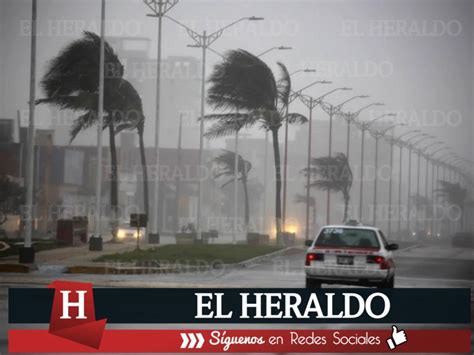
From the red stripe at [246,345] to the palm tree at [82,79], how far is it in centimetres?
3692

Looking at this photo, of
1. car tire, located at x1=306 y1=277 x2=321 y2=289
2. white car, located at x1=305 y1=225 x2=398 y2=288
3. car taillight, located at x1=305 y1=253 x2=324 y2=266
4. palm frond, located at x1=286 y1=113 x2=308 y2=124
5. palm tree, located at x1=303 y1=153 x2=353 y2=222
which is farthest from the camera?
palm tree, located at x1=303 y1=153 x2=353 y2=222

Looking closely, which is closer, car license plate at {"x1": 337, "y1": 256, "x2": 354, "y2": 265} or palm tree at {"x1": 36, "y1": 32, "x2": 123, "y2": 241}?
Answer: car license plate at {"x1": 337, "y1": 256, "x2": 354, "y2": 265}

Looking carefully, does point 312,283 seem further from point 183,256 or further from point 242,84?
point 242,84

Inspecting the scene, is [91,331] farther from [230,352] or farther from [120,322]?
[120,322]

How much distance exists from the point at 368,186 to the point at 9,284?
171131 millimetres

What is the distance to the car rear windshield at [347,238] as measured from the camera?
22891mm

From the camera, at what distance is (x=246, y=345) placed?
44.1 ft

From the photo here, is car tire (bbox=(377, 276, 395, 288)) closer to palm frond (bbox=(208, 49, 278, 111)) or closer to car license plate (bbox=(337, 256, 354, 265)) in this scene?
car license plate (bbox=(337, 256, 354, 265))

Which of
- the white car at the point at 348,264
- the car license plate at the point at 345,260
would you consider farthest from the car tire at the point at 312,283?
the car license plate at the point at 345,260

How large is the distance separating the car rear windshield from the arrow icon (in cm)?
894

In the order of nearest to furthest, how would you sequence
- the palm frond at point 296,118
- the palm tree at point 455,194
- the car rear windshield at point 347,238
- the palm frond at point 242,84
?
the car rear windshield at point 347,238, the palm frond at point 242,84, the palm frond at point 296,118, the palm tree at point 455,194

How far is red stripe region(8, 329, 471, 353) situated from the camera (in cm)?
1305

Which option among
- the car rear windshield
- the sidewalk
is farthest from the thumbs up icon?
the sidewalk

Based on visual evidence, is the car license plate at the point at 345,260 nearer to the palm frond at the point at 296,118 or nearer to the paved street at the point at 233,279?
the paved street at the point at 233,279
